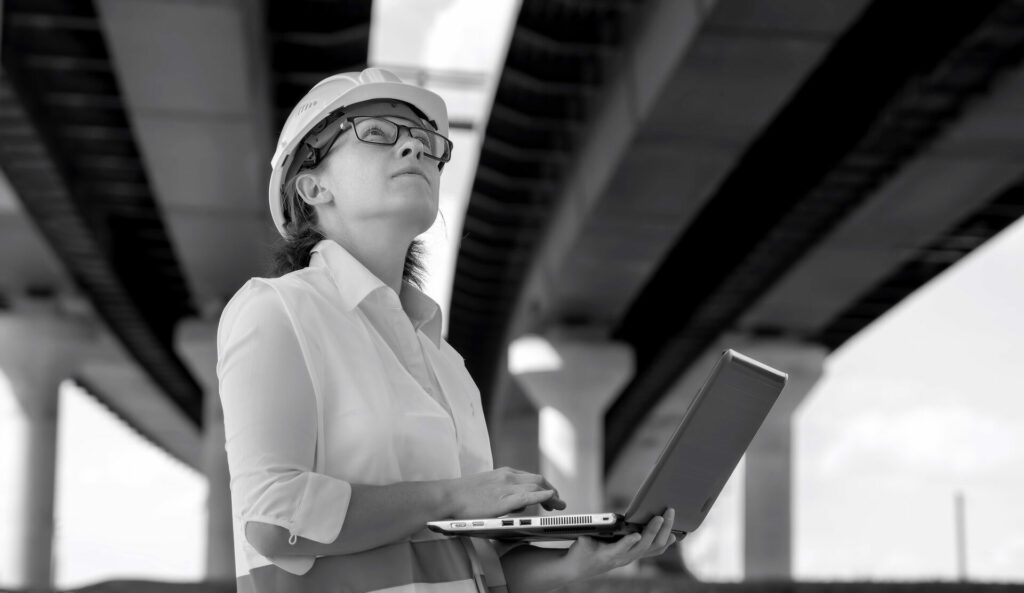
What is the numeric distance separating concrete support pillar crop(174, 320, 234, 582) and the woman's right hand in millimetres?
26244

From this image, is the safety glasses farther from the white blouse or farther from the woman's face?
the white blouse

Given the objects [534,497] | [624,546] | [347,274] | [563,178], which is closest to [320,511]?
[534,497]

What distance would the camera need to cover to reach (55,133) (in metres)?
19.3

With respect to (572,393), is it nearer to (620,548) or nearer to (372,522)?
(620,548)

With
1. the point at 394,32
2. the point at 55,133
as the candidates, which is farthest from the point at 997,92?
the point at 55,133

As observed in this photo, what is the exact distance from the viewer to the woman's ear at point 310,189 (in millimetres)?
2666

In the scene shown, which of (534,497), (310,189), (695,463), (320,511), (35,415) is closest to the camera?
(320,511)

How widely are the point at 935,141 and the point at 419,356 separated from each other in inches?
635

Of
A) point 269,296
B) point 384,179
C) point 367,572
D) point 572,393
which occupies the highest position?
point 572,393

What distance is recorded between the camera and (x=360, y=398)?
7.78 feet

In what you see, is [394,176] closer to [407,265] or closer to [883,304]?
[407,265]

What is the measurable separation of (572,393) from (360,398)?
27327 mm

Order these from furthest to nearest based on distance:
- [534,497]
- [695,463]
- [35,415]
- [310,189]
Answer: [35,415], [310,189], [695,463], [534,497]

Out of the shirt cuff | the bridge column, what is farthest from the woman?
the bridge column
